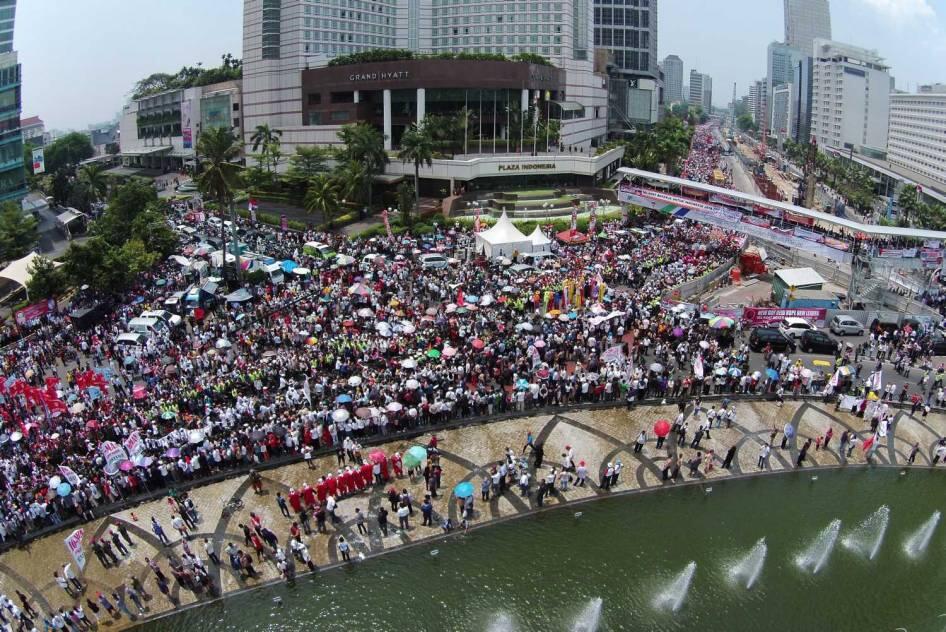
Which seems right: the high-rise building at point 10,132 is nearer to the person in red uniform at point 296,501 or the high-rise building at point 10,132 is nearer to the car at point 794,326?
the person in red uniform at point 296,501


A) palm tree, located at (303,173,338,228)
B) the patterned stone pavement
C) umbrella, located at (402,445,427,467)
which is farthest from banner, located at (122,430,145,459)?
palm tree, located at (303,173,338,228)

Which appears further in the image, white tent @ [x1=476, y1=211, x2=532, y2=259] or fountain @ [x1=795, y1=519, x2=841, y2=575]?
Answer: white tent @ [x1=476, y1=211, x2=532, y2=259]

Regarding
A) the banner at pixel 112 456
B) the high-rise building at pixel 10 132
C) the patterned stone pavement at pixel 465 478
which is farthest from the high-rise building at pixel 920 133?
the high-rise building at pixel 10 132

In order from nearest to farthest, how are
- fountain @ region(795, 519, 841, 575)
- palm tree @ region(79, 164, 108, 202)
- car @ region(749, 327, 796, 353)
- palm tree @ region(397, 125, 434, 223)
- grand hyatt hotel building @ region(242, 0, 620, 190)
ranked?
1. fountain @ region(795, 519, 841, 575)
2. car @ region(749, 327, 796, 353)
3. palm tree @ region(397, 125, 434, 223)
4. grand hyatt hotel building @ region(242, 0, 620, 190)
5. palm tree @ region(79, 164, 108, 202)

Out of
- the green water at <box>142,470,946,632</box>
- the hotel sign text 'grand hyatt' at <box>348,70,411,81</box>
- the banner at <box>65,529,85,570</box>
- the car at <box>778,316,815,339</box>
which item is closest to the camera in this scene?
the green water at <box>142,470,946,632</box>

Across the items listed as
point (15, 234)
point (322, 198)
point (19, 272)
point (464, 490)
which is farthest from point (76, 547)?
point (15, 234)

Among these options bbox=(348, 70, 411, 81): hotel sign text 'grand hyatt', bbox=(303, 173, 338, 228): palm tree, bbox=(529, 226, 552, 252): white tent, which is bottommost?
bbox=(529, 226, 552, 252): white tent

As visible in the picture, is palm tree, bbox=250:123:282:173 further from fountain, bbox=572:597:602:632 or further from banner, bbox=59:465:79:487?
fountain, bbox=572:597:602:632
